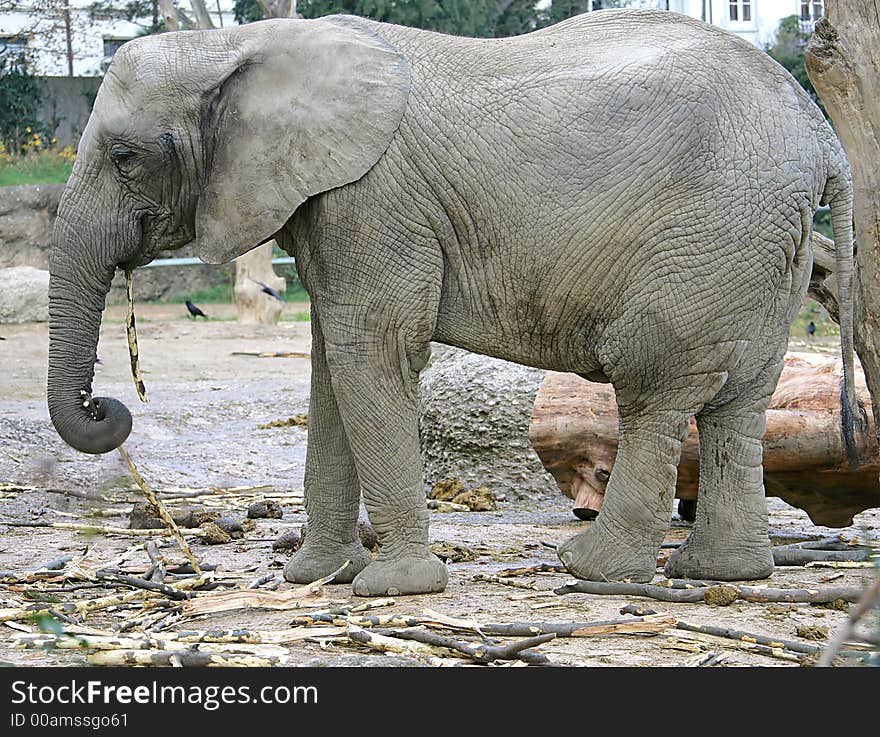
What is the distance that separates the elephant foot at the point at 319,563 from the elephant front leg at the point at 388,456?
1.43 feet

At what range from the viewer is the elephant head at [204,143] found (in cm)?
519

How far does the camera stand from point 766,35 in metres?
26.5

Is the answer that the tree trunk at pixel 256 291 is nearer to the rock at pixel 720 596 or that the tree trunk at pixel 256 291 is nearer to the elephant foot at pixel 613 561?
the elephant foot at pixel 613 561

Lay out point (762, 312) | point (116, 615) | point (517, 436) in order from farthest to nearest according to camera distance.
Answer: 1. point (517, 436)
2. point (762, 312)
3. point (116, 615)

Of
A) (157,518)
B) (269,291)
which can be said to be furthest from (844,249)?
(269,291)

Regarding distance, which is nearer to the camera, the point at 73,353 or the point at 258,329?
the point at 73,353

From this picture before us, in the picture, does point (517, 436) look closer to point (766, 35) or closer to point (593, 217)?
point (593, 217)

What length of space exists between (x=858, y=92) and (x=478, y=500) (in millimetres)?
4511

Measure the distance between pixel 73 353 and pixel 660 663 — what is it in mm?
2545

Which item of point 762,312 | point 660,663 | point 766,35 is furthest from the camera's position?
point 766,35

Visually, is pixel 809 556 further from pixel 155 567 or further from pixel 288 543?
pixel 155 567

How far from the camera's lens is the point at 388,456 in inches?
208

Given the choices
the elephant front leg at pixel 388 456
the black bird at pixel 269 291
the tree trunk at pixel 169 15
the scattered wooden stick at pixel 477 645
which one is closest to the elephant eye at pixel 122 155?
the elephant front leg at pixel 388 456

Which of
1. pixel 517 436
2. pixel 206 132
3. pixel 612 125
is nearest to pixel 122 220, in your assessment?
pixel 206 132
